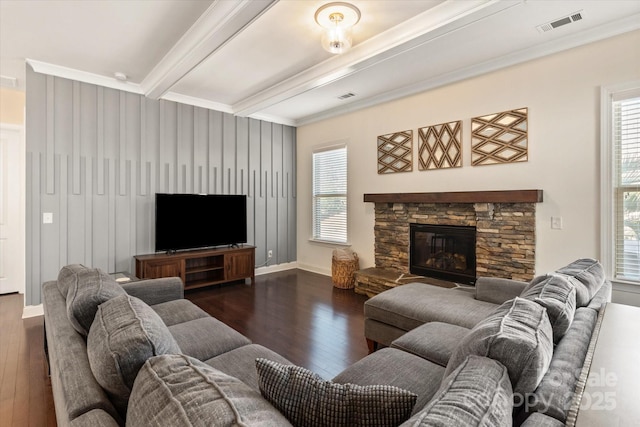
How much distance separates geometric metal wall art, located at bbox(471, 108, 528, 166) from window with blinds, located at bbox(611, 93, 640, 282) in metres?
0.74

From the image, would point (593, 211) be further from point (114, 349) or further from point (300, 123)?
point (300, 123)

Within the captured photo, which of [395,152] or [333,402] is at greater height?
[395,152]

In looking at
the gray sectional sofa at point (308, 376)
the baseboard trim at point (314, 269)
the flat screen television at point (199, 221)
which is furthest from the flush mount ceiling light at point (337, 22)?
the baseboard trim at point (314, 269)

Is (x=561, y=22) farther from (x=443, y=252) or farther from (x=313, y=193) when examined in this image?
(x=313, y=193)

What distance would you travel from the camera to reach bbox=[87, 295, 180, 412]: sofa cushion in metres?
1.00

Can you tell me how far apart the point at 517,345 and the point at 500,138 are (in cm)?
337

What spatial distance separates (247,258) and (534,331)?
4.51 metres

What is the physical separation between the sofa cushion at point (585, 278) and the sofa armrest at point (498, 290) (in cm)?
50

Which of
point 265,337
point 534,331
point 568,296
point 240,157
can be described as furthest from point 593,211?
point 240,157

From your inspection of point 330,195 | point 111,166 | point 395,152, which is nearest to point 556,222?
point 395,152

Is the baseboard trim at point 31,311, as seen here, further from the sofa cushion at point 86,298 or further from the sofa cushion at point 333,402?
the sofa cushion at point 333,402

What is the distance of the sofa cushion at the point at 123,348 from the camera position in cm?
100

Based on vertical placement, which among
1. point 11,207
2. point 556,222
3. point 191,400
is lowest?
point 191,400

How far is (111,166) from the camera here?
4.25 m
